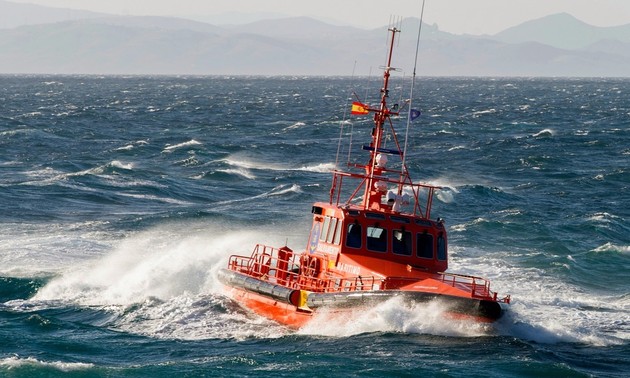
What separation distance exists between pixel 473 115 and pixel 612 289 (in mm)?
86825

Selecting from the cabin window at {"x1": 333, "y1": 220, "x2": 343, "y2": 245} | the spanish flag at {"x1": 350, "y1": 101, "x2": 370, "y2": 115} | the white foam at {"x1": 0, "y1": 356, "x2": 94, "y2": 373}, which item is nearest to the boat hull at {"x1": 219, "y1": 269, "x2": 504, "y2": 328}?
the cabin window at {"x1": 333, "y1": 220, "x2": 343, "y2": 245}

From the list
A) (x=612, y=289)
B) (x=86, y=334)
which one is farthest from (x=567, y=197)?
(x=86, y=334)

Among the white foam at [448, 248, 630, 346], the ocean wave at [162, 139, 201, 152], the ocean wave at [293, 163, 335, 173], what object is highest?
the white foam at [448, 248, 630, 346]

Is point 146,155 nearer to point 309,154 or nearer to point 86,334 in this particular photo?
point 309,154

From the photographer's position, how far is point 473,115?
12144 centimetres

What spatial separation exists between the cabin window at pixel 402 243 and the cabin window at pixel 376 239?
0.87 ft

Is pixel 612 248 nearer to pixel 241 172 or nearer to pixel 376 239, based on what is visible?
pixel 376 239

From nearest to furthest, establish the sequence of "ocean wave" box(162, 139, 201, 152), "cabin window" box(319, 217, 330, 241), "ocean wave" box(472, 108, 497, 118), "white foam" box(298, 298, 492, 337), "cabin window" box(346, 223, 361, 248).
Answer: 1. "white foam" box(298, 298, 492, 337)
2. "cabin window" box(346, 223, 361, 248)
3. "cabin window" box(319, 217, 330, 241)
4. "ocean wave" box(162, 139, 201, 152)
5. "ocean wave" box(472, 108, 497, 118)

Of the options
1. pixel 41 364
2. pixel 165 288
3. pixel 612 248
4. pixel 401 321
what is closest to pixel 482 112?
pixel 612 248

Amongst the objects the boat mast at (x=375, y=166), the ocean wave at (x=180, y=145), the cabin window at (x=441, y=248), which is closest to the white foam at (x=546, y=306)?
the cabin window at (x=441, y=248)

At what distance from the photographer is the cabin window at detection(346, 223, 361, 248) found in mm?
29172

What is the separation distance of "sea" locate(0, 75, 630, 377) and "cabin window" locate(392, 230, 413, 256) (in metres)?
2.73

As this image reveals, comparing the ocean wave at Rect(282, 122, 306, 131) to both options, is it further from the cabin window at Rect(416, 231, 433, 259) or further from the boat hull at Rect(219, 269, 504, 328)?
the cabin window at Rect(416, 231, 433, 259)

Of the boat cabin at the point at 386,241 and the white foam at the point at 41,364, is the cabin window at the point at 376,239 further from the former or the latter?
the white foam at the point at 41,364
